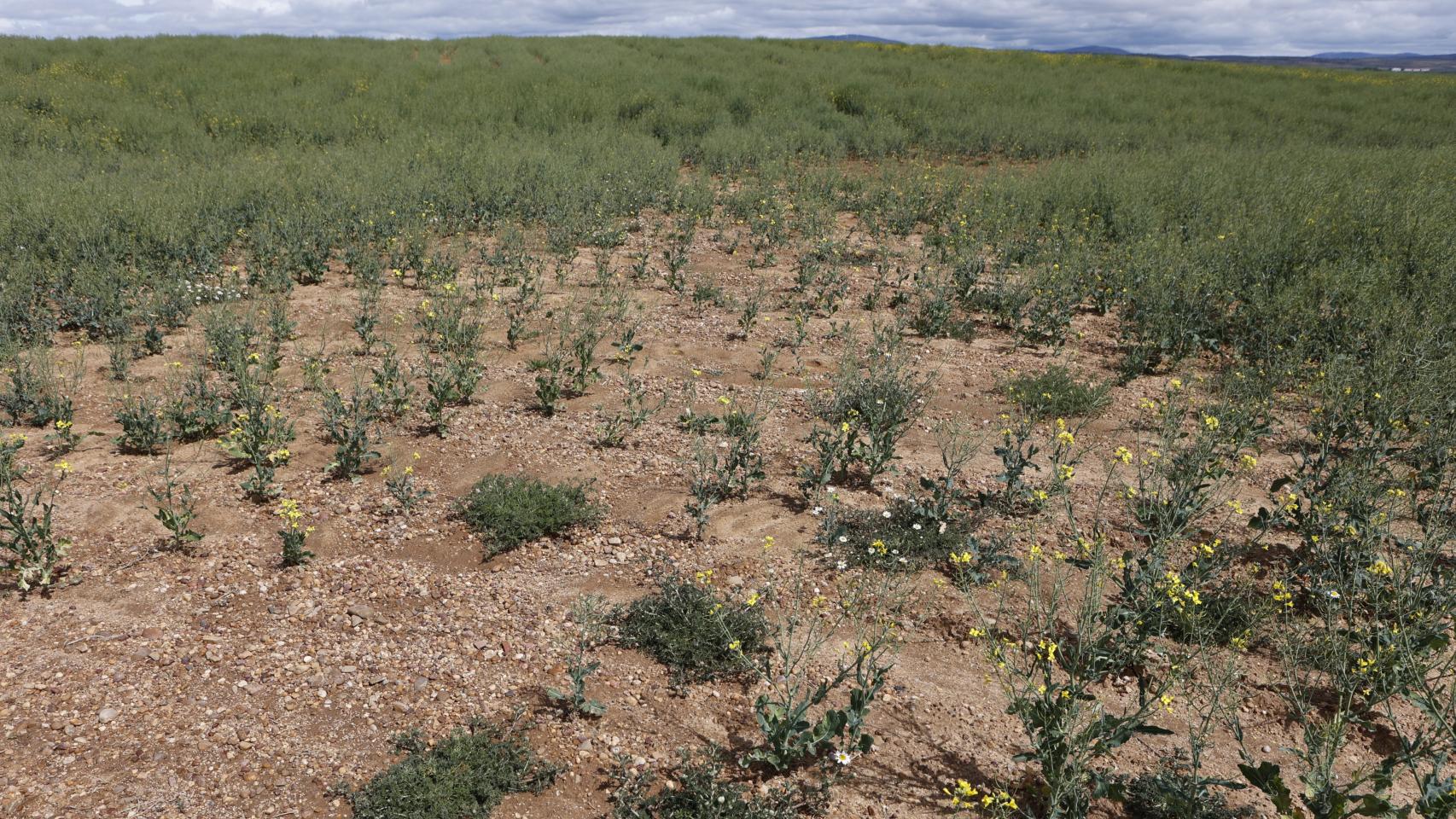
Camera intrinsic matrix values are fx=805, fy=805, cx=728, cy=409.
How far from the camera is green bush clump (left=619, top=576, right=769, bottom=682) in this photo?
3.62 metres

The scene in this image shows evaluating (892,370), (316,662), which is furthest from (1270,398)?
(316,662)

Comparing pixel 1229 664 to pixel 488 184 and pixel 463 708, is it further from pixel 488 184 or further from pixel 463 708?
pixel 488 184

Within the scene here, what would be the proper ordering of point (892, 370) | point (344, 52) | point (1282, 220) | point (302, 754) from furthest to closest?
point (344, 52)
point (1282, 220)
point (892, 370)
point (302, 754)

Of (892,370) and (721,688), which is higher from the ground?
(892,370)

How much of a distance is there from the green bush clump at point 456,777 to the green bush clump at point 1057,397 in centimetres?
432

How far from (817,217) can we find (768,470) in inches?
242

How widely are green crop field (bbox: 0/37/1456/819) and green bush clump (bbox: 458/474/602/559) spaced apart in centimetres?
3

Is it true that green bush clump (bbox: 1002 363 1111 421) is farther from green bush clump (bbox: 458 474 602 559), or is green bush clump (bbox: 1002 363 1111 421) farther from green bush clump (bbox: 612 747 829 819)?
green bush clump (bbox: 612 747 829 819)

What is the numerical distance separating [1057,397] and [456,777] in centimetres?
495

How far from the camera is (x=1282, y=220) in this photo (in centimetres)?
947

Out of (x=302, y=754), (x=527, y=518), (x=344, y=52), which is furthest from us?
(x=344, y=52)

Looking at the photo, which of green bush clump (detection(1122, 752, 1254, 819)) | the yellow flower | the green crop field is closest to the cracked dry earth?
the green crop field

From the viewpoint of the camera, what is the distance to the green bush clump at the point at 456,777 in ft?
9.20

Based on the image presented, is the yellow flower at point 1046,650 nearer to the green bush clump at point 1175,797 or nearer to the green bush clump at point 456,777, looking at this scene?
the green bush clump at point 1175,797
